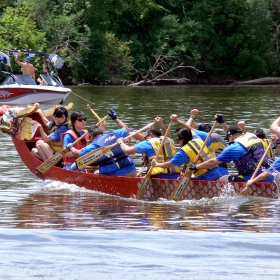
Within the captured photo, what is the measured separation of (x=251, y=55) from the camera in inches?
1970

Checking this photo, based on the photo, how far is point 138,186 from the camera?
12.5 metres

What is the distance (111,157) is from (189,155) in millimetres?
1515

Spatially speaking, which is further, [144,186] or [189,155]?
[144,186]

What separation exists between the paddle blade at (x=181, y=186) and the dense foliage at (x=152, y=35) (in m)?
31.9

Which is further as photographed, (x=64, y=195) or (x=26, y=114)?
(x=26, y=114)

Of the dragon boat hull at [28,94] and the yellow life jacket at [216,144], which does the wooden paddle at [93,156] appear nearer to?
the yellow life jacket at [216,144]

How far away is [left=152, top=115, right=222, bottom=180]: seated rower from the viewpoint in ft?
38.8

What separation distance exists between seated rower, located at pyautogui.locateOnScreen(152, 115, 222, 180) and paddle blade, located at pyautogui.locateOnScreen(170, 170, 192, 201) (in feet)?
0.72

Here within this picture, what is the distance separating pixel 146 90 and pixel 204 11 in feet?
39.4

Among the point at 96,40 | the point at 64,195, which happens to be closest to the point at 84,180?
the point at 64,195

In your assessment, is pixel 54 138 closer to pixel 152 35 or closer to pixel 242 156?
pixel 242 156

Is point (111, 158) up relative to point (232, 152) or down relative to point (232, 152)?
down

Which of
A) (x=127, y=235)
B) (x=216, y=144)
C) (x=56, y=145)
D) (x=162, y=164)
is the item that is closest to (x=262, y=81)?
(x=56, y=145)

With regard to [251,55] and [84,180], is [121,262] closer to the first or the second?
[84,180]
